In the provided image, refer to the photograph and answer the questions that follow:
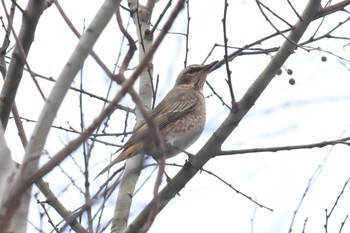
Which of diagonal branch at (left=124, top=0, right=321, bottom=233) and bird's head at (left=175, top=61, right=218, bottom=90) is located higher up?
bird's head at (left=175, top=61, right=218, bottom=90)

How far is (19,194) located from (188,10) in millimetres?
5152

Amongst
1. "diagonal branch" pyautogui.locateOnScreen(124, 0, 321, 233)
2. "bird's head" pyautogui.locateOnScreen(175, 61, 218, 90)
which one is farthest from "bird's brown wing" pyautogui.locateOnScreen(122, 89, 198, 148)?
"diagonal branch" pyautogui.locateOnScreen(124, 0, 321, 233)

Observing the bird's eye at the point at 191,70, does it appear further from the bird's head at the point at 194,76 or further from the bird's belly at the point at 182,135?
the bird's belly at the point at 182,135

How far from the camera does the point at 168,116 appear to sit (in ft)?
27.9

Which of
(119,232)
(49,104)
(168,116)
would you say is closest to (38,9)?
(49,104)

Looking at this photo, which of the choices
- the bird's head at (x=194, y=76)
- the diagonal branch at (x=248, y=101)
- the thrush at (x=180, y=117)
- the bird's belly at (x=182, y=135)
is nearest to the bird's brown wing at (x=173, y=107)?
the thrush at (x=180, y=117)

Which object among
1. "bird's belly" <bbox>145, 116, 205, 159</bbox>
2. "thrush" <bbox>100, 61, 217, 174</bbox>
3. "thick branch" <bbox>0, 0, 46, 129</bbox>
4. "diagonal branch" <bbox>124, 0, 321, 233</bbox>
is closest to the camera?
"thick branch" <bbox>0, 0, 46, 129</bbox>

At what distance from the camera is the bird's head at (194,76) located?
31.5 feet

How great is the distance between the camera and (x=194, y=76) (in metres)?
9.77

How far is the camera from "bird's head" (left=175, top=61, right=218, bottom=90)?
9.61 m

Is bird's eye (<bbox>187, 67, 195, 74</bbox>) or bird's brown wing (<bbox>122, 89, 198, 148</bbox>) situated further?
bird's eye (<bbox>187, 67, 195, 74</bbox>)

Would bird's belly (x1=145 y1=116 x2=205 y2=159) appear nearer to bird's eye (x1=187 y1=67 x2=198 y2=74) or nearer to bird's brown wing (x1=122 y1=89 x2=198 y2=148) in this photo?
bird's brown wing (x1=122 y1=89 x2=198 y2=148)

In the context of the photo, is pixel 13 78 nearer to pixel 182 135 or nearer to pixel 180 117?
pixel 182 135

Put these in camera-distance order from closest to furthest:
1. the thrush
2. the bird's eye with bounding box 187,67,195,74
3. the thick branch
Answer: the thick branch → the thrush → the bird's eye with bounding box 187,67,195,74
